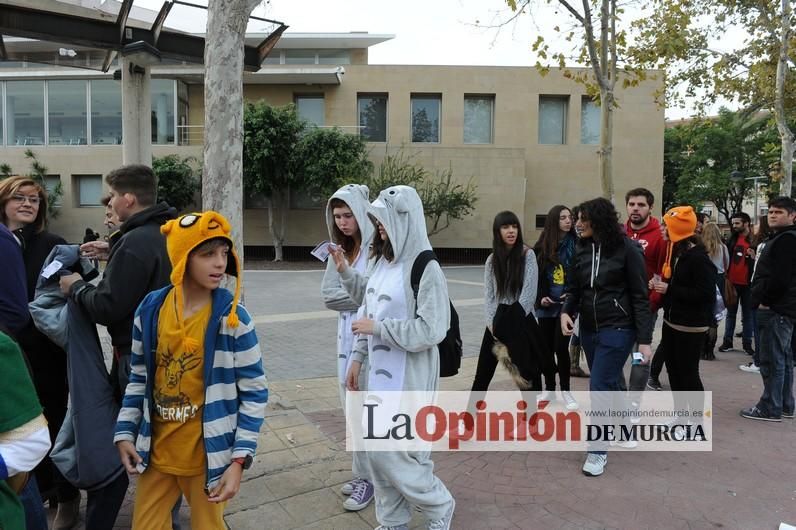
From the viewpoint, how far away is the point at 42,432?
1.70 metres

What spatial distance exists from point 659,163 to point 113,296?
27.2 metres

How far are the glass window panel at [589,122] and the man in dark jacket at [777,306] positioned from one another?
21479 mm

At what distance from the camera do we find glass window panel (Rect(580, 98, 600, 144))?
25.2 metres

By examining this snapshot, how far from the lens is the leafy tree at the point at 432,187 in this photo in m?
22.9

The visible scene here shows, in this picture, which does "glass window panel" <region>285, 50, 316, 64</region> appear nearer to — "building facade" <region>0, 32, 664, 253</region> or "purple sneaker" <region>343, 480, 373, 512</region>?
"building facade" <region>0, 32, 664, 253</region>

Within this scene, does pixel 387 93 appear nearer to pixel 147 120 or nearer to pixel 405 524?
pixel 147 120

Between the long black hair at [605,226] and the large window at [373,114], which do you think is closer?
the long black hair at [605,226]

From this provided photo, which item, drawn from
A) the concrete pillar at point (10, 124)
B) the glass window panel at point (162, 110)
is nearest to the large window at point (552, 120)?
the glass window panel at point (162, 110)

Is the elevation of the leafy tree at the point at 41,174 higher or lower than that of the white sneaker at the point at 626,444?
higher

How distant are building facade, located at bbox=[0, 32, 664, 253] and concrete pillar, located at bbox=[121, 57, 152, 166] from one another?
1646 cm

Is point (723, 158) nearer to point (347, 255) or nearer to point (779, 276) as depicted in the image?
point (779, 276)

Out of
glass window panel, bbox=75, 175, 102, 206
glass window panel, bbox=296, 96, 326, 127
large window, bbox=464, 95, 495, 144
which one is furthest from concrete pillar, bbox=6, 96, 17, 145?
large window, bbox=464, 95, 495, 144

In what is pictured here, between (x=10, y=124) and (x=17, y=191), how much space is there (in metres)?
27.3

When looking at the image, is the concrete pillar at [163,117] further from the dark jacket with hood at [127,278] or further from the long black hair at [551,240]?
the dark jacket with hood at [127,278]
